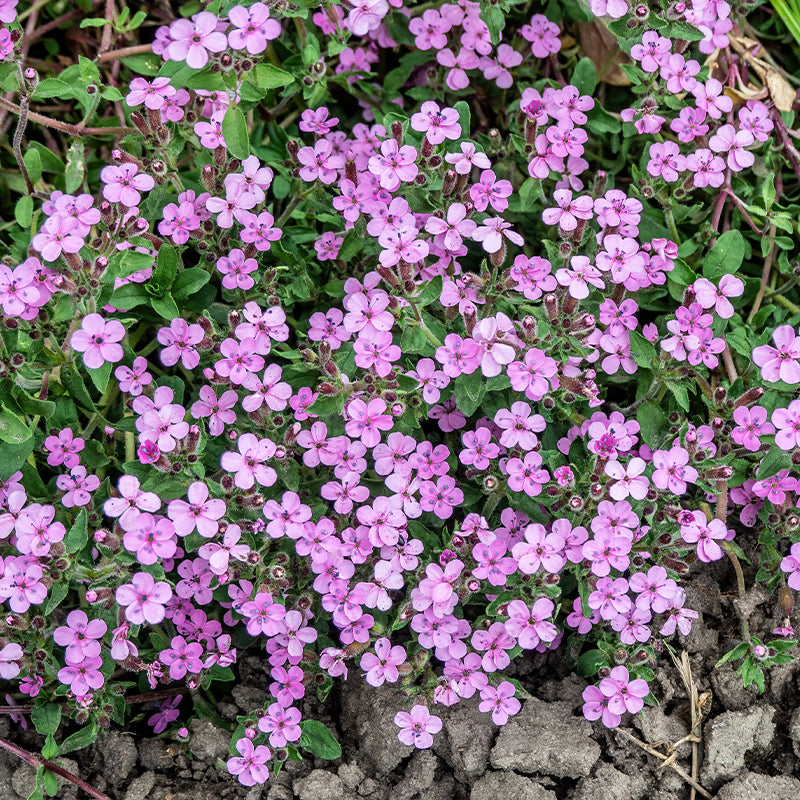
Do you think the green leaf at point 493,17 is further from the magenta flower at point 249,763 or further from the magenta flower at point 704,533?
the magenta flower at point 249,763

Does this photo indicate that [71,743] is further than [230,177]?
No

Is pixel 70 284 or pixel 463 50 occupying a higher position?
pixel 463 50

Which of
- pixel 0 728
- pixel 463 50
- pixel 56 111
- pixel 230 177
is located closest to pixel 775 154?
pixel 463 50

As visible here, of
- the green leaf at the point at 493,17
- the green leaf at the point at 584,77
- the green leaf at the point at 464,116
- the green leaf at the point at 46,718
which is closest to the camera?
the green leaf at the point at 46,718

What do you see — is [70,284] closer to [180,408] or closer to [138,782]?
[180,408]

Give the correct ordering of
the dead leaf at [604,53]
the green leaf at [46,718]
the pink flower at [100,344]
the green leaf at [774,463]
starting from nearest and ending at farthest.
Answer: the pink flower at [100,344] < the green leaf at [46,718] < the green leaf at [774,463] < the dead leaf at [604,53]

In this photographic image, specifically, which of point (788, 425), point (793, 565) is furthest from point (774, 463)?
point (793, 565)

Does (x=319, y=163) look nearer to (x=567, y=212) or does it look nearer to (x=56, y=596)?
(x=567, y=212)

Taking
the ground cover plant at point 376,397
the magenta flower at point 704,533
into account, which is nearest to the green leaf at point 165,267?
the ground cover plant at point 376,397
